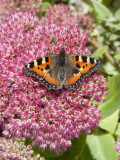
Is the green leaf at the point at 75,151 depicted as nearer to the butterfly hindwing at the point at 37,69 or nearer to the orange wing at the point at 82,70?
the orange wing at the point at 82,70

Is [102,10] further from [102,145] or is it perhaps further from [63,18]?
[102,145]

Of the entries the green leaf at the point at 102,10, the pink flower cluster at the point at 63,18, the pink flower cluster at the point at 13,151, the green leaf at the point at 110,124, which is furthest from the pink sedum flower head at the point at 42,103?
the green leaf at the point at 102,10

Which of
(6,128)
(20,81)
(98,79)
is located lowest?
(6,128)

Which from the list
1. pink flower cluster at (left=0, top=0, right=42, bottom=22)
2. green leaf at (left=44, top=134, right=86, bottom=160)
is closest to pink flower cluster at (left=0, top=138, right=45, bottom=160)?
green leaf at (left=44, top=134, right=86, bottom=160)

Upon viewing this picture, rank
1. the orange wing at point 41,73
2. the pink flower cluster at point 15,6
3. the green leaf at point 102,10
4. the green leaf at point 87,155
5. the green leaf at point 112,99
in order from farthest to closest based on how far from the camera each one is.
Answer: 1. the pink flower cluster at point 15,6
2. the green leaf at point 102,10
3. the green leaf at point 87,155
4. the green leaf at point 112,99
5. the orange wing at point 41,73

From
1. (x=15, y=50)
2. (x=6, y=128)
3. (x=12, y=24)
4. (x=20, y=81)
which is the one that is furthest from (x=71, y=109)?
(x=12, y=24)

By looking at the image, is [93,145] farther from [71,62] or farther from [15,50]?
[15,50]

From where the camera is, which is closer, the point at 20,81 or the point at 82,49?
the point at 20,81
